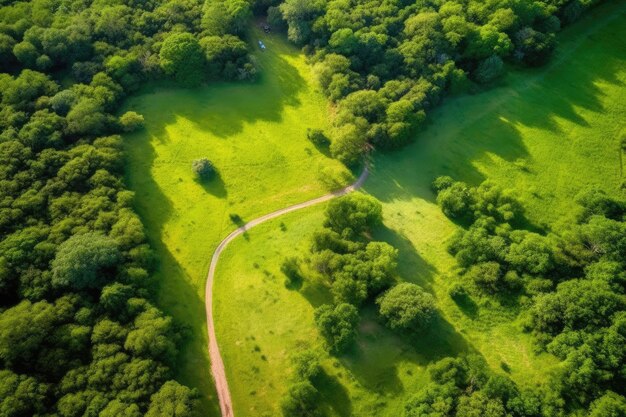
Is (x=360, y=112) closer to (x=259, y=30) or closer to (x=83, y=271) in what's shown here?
(x=259, y=30)

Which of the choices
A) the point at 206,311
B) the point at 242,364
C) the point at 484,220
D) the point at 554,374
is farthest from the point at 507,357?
the point at 206,311

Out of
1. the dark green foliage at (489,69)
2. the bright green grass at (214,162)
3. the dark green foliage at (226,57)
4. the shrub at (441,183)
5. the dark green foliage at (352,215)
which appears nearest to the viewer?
the bright green grass at (214,162)

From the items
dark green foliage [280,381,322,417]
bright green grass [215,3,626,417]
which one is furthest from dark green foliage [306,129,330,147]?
dark green foliage [280,381,322,417]

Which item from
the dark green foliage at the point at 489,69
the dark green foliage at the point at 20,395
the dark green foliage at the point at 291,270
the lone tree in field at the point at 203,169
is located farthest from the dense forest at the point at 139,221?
the lone tree in field at the point at 203,169

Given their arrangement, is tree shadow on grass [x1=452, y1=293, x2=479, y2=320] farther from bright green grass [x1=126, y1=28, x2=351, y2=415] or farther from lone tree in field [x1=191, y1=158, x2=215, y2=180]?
lone tree in field [x1=191, y1=158, x2=215, y2=180]

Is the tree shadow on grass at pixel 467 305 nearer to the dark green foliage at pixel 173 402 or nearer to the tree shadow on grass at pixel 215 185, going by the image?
the dark green foliage at pixel 173 402

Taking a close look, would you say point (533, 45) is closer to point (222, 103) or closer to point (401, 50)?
point (401, 50)
